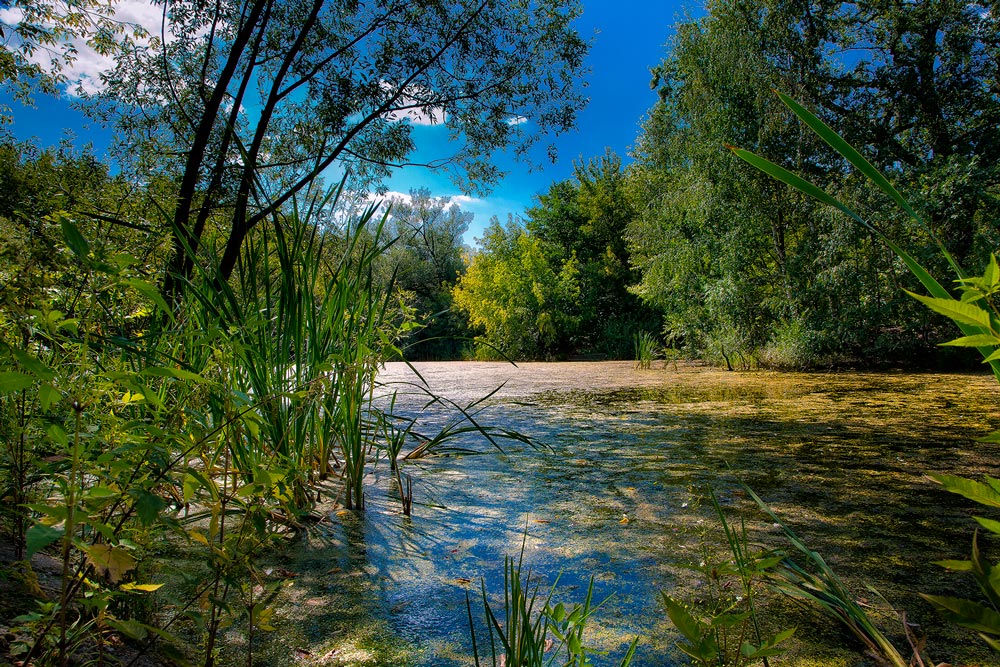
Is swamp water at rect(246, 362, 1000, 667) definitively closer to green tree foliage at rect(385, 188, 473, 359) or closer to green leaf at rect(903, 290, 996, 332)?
green leaf at rect(903, 290, 996, 332)

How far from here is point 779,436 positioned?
8.59 ft

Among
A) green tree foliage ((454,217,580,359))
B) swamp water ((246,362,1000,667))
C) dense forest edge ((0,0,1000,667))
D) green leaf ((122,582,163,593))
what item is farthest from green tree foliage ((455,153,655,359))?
green leaf ((122,582,163,593))

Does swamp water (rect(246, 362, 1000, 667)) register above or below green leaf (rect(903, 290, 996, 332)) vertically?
below

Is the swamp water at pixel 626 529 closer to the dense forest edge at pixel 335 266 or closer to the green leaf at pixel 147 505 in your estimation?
the dense forest edge at pixel 335 266

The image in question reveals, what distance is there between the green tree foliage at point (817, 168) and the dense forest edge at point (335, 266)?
0.04 m

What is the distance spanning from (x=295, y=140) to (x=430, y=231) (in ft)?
58.8

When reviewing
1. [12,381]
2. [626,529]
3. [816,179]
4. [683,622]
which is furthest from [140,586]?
[816,179]

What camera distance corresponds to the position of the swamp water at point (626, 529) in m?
0.88

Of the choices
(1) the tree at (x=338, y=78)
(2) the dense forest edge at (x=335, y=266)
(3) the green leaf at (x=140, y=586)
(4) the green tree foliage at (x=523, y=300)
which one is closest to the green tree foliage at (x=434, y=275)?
(4) the green tree foliage at (x=523, y=300)

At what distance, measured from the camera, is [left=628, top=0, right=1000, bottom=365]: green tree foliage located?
22.4ft

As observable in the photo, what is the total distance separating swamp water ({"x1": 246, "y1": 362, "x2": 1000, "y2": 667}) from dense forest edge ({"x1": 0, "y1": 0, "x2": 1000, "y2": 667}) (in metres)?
0.08

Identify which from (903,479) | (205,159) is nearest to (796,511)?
(903,479)

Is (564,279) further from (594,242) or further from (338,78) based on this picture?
(338,78)

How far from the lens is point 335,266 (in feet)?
11.0
